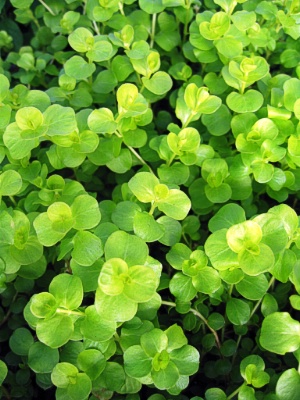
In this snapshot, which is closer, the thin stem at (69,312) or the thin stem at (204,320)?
the thin stem at (69,312)

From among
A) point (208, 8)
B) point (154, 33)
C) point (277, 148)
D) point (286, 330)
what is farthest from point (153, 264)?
point (208, 8)

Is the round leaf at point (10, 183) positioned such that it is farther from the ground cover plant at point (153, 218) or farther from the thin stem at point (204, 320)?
the thin stem at point (204, 320)

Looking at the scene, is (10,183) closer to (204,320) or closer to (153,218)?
(153,218)

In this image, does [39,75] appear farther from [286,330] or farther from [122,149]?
[286,330]

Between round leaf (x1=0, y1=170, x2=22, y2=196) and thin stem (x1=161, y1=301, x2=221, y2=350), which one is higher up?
round leaf (x1=0, y1=170, x2=22, y2=196)

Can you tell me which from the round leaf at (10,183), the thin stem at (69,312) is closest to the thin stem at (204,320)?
the thin stem at (69,312)

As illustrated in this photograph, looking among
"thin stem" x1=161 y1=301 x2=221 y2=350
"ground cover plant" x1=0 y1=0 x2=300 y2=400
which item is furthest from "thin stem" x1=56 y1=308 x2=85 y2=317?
"thin stem" x1=161 y1=301 x2=221 y2=350

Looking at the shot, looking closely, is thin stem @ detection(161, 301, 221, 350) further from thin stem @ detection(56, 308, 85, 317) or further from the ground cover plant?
thin stem @ detection(56, 308, 85, 317)

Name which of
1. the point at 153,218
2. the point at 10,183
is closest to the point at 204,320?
the point at 153,218

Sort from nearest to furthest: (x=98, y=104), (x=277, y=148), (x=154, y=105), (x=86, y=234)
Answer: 1. (x=86, y=234)
2. (x=277, y=148)
3. (x=98, y=104)
4. (x=154, y=105)
